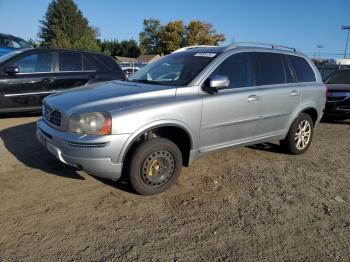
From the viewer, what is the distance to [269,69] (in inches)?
215

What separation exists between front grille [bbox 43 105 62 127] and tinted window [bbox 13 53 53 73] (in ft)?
12.3

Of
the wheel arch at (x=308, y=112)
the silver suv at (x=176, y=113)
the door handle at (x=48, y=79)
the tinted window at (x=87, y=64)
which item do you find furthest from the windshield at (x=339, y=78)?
the door handle at (x=48, y=79)

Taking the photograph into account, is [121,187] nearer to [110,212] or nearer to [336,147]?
[110,212]

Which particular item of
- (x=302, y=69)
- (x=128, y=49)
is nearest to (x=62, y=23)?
(x=128, y=49)

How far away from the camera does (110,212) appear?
379 cm

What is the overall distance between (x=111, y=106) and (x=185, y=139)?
107cm

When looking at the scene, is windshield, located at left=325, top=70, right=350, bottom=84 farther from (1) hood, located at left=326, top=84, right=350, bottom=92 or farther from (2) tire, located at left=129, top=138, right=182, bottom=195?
(2) tire, located at left=129, top=138, right=182, bottom=195

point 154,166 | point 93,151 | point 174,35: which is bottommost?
point 154,166

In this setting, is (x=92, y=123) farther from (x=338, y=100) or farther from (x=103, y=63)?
(x=338, y=100)

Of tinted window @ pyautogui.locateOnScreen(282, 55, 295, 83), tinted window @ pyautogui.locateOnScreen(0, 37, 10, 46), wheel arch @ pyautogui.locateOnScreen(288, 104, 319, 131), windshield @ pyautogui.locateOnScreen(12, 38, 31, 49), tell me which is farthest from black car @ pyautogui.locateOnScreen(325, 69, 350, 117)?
tinted window @ pyautogui.locateOnScreen(0, 37, 10, 46)

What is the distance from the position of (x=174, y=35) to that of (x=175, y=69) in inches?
2912

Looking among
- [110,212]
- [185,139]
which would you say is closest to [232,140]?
[185,139]

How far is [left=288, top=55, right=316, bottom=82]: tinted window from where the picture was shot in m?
5.93

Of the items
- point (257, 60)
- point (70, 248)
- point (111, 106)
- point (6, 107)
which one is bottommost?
point (70, 248)
